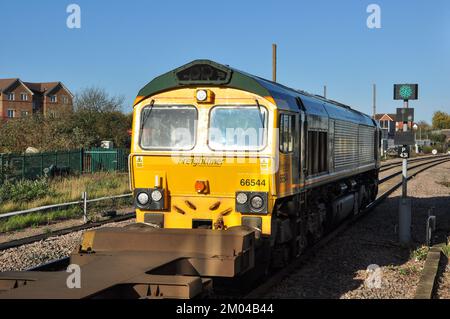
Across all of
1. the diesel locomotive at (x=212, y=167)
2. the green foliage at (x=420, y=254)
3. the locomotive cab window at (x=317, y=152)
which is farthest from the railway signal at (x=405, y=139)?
the diesel locomotive at (x=212, y=167)

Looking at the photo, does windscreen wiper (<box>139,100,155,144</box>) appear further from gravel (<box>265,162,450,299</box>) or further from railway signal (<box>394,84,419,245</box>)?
railway signal (<box>394,84,419,245</box>)

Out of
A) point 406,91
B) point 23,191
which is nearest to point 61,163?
point 23,191

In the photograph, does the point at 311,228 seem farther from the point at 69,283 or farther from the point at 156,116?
the point at 69,283

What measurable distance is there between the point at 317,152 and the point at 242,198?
10.0ft

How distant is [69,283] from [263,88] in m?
3.87

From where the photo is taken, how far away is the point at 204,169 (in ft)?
26.0

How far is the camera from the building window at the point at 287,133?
791cm

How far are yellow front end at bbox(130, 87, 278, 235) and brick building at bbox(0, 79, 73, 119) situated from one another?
67.0 metres

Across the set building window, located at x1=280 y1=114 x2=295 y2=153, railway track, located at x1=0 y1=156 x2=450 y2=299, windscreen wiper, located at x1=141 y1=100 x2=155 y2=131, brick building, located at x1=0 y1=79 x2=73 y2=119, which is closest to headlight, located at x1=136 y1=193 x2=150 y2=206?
windscreen wiper, located at x1=141 y1=100 x2=155 y2=131

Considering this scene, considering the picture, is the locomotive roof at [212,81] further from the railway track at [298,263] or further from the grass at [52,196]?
the grass at [52,196]

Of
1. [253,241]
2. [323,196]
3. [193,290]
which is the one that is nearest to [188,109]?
[253,241]

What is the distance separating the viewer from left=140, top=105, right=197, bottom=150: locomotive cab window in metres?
8.04

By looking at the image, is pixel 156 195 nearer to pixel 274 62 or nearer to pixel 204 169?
pixel 204 169

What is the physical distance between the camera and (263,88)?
766 cm
